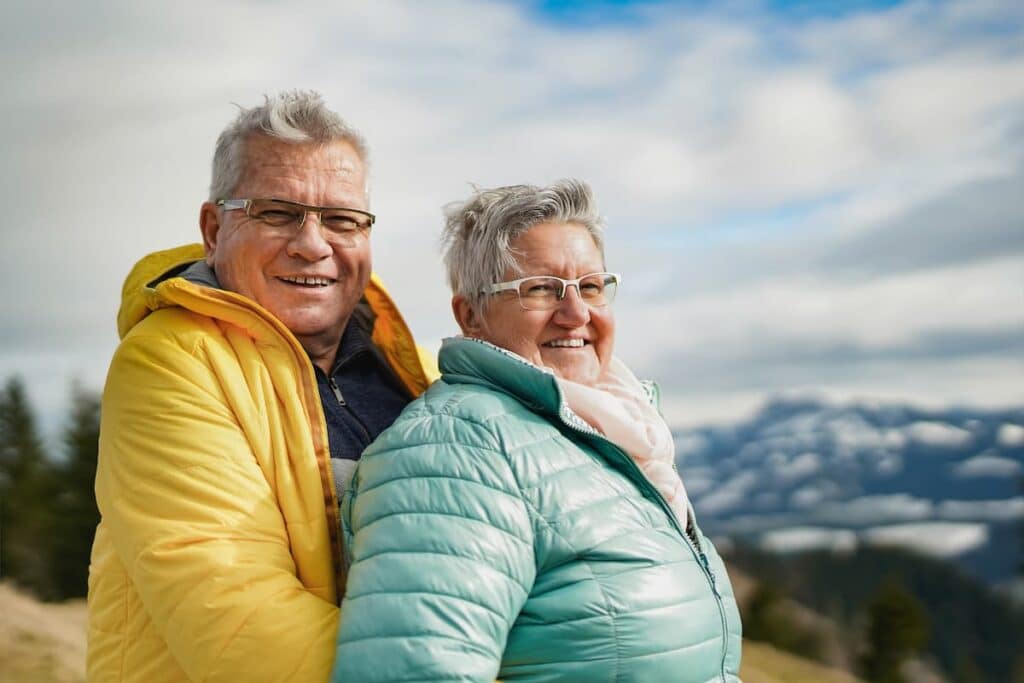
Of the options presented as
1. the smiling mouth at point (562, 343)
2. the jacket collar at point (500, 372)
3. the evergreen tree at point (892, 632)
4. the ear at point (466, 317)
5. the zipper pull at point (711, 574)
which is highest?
the ear at point (466, 317)

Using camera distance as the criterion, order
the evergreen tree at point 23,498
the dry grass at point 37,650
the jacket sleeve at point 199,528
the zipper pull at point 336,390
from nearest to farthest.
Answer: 1. the jacket sleeve at point 199,528
2. the zipper pull at point 336,390
3. the dry grass at point 37,650
4. the evergreen tree at point 23,498

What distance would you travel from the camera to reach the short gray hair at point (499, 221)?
2.79 meters

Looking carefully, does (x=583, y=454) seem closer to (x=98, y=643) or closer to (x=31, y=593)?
(x=98, y=643)

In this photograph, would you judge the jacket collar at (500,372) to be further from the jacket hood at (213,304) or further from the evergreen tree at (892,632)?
the evergreen tree at (892,632)

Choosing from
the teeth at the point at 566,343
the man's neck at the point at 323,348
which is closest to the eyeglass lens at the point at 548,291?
the teeth at the point at 566,343

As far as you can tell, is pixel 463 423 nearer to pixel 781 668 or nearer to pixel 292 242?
pixel 292 242

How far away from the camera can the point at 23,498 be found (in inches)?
755

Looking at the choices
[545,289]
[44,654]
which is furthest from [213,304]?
[44,654]

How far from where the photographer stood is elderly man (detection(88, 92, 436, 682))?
2375 millimetres

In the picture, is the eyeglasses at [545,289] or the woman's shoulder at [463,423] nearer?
the woman's shoulder at [463,423]

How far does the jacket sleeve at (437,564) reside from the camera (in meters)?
2.13

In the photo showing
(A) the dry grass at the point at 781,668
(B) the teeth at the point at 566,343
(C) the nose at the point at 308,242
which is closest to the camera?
(B) the teeth at the point at 566,343

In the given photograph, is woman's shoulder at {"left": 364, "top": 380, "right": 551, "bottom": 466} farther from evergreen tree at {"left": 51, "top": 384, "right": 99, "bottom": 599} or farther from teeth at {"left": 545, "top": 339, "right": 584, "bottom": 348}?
evergreen tree at {"left": 51, "top": 384, "right": 99, "bottom": 599}

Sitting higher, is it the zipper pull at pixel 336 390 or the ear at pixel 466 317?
the ear at pixel 466 317
